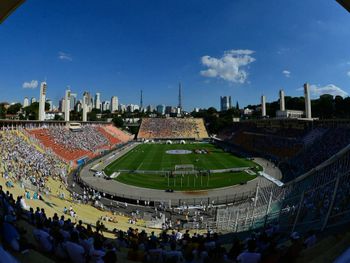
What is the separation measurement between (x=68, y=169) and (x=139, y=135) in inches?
2157

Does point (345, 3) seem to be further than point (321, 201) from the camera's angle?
No

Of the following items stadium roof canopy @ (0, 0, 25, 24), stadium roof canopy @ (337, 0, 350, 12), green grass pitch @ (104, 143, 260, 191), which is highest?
stadium roof canopy @ (0, 0, 25, 24)

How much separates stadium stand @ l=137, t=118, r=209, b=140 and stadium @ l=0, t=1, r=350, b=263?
2512 centimetres

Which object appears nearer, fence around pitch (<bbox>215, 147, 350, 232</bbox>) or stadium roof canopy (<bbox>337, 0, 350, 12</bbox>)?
stadium roof canopy (<bbox>337, 0, 350, 12</bbox>)

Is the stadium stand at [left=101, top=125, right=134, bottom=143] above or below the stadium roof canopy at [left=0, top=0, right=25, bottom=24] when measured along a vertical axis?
below

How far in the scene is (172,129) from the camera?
91.7 m

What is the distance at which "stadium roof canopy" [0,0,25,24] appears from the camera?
4293 mm

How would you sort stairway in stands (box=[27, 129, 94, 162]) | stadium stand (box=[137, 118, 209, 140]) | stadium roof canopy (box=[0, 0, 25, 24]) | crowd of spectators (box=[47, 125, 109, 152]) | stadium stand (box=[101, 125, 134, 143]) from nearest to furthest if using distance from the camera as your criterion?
stadium roof canopy (box=[0, 0, 25, 24]) → stairway in stands (box=[27, 129, 94, 162]) → crowd of spectators (box=[47, 125, 109, 152]) → stadium stand (box=[101, 125, 134, 143]) → stadium stand (box=[137, 118, 209, 140])

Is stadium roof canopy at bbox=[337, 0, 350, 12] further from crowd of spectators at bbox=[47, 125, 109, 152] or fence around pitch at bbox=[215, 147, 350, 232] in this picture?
crowd of spectators at bbox=[47, 125, 109, 152]

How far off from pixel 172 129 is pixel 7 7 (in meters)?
87.3

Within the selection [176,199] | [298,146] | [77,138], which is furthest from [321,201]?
[77,138]

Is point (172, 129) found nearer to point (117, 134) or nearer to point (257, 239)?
point (117, 134)

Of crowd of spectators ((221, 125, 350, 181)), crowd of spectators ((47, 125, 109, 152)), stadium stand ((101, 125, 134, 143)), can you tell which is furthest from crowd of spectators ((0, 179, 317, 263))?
stadium stand ((101, 125, 134, 143))

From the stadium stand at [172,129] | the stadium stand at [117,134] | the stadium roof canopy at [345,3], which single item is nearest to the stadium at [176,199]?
the stadium roof canopy at [345,3]
